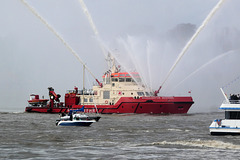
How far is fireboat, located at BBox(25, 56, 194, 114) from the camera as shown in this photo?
216 ft

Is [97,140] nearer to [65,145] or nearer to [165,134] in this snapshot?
[65,145]

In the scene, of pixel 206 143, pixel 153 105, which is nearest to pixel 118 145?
pixel 206 143

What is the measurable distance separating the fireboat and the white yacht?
3007cm

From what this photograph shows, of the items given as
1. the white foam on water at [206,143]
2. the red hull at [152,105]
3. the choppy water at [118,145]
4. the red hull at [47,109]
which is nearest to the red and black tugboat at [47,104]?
the red hull at [47,109]

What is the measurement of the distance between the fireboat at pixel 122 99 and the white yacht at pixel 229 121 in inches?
1184

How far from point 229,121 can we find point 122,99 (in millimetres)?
33362

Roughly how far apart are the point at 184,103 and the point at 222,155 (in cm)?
4135

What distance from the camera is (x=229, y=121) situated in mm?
34719

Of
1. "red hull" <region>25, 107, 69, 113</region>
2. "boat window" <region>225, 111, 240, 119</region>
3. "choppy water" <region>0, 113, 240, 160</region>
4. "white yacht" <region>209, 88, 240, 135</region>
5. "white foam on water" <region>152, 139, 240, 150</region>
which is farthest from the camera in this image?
"red hull" <region>25, 107, 69, 113</region>

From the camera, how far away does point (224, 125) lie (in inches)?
1373

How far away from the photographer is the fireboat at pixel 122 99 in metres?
65.9

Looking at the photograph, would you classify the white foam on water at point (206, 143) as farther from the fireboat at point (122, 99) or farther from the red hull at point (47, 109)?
the red hull at point (47, 109)

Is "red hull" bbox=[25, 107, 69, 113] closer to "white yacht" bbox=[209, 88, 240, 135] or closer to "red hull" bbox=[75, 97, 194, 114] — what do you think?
"red hull" bbox=[75, 97, 194, 114]

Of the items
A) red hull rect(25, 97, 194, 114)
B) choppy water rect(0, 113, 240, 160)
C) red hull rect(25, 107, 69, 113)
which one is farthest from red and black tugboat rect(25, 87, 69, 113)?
choppy water rect(0, 113, 240, 160)
